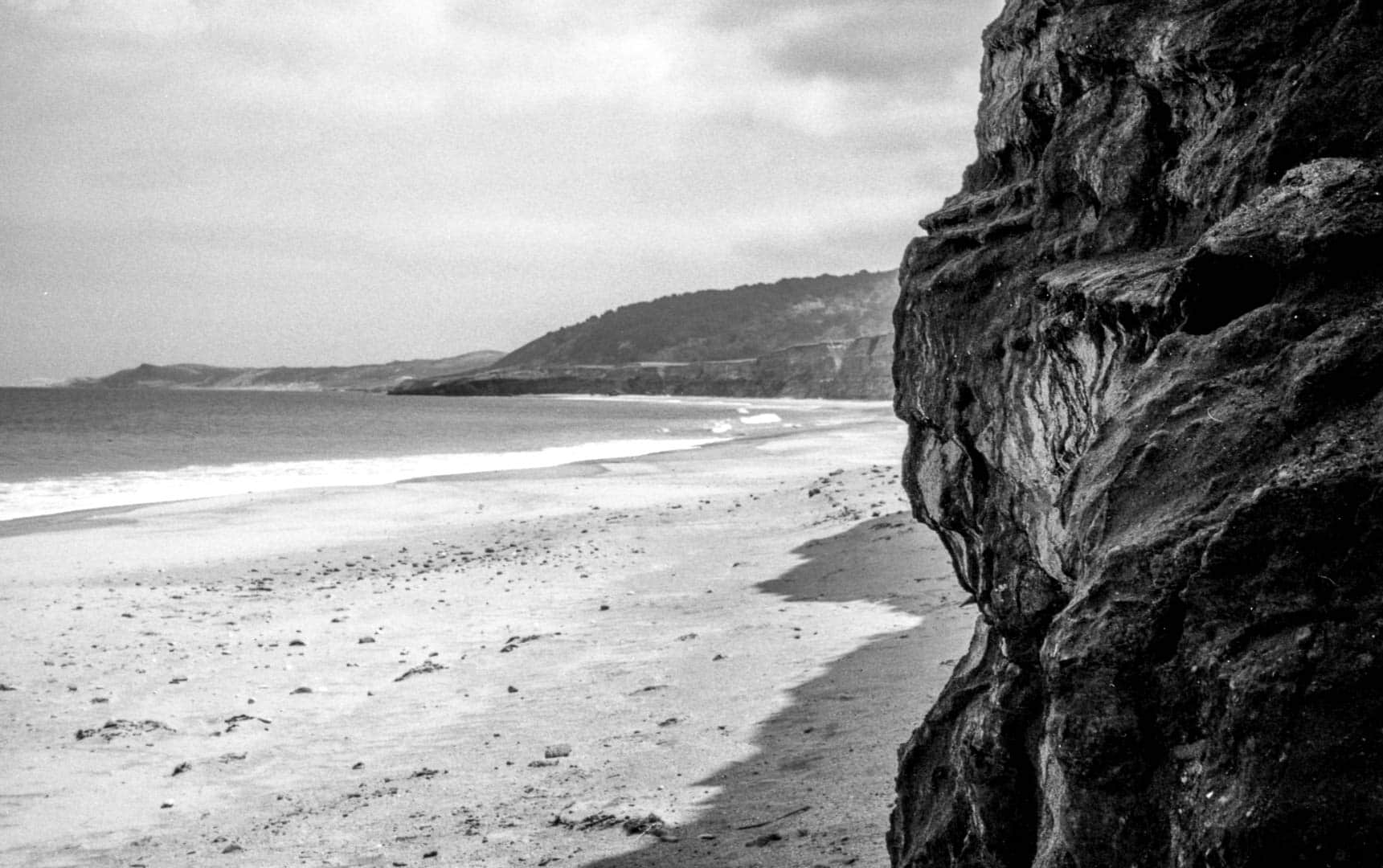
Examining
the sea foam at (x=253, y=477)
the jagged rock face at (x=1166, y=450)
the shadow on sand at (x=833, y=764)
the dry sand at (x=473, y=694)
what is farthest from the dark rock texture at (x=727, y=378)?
the jagged rock face at (x=1166, y=450)

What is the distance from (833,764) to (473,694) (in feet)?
13.0

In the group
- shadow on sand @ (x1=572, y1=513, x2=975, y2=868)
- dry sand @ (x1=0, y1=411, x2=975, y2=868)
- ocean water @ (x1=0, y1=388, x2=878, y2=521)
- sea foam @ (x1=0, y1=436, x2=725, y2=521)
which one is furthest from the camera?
ocean water @ (x1=0, y1=388, x2=878, y2=521)

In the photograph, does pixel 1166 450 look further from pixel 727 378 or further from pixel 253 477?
pixel 727 378

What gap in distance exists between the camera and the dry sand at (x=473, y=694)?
661cm

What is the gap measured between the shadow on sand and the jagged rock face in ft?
3.32

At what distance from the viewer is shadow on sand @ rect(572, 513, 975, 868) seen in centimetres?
580

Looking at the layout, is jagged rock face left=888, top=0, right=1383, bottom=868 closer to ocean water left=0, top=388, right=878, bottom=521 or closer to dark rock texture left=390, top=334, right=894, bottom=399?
ocean water left=0, top=388, right=878, bottom=521

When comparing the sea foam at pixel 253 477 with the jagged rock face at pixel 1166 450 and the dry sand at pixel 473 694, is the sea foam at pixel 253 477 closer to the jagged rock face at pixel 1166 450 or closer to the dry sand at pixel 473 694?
the dry sand at pixel 473 694

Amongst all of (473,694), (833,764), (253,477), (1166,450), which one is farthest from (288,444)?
(1166,450)

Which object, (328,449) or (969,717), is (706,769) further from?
(328,449)

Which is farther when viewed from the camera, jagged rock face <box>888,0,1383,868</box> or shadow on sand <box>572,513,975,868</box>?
shadow on sand <box>572,513,975,868</box>

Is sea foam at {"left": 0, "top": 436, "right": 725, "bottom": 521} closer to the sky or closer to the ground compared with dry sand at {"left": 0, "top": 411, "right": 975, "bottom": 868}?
closer to the sky

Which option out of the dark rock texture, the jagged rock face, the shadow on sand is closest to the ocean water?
the shadow on sand

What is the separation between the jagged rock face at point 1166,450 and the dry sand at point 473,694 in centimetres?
180
